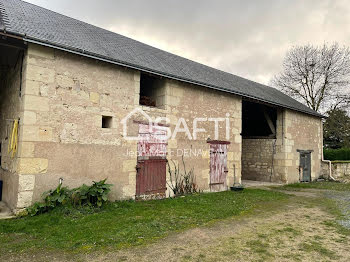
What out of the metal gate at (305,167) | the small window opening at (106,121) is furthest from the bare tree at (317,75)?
the small window opening at (106,121)

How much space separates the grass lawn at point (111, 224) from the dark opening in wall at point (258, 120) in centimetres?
586

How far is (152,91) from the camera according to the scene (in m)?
7.34

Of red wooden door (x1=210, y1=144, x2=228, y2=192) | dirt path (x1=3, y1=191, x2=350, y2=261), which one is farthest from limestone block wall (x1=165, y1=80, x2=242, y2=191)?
dirt path (x1=3, y1=191, x2=350, y2=261)

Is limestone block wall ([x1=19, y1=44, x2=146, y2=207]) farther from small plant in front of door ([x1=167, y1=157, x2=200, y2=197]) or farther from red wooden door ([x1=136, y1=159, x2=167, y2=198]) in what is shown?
small plant in front of door ([x1=167, y1=157, x2=200, y2=197])

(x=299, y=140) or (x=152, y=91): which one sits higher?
(x=152, y=91)

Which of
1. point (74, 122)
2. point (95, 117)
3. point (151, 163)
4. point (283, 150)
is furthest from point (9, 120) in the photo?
point (283, 150)

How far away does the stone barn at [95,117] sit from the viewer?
475 centimetres

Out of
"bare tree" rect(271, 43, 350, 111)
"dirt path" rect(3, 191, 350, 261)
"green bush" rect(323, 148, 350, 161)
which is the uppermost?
"bare tree" rect(271, 43, 350, 111)

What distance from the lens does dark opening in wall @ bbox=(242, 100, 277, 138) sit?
36.3 feet

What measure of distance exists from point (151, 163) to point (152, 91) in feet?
7.30

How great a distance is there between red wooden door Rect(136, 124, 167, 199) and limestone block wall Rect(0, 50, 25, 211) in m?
2.59

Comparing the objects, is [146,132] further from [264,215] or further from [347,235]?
[347,235]

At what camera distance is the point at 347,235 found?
3898 millimetres

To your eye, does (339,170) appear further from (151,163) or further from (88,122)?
(88,122)
